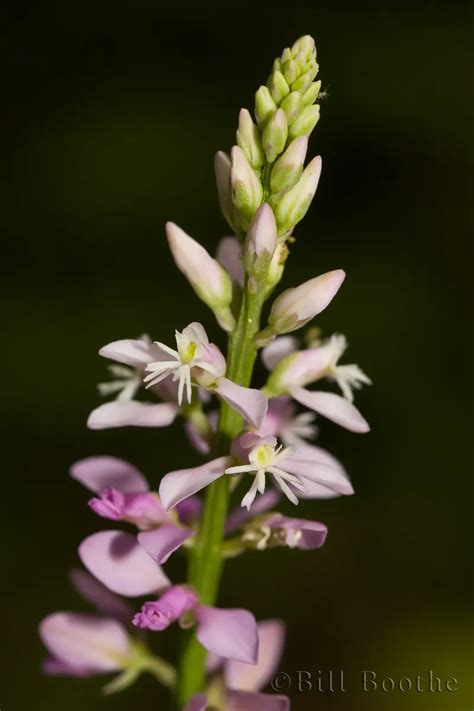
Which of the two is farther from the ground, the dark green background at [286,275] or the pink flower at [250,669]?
the dark green background at [286,275]

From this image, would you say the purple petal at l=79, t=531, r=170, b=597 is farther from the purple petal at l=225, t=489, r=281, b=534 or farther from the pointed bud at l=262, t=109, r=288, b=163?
the pointed bud at l=262, t=109, r=288, b=163

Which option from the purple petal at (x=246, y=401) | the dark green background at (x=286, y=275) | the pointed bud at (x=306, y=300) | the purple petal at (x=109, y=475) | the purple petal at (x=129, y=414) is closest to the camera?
the purple petal at (x=246, y=401)

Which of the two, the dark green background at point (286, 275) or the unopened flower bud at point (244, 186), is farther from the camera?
the dark green background at point (286, 275)

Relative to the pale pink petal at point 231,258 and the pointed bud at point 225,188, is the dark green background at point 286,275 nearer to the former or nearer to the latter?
the pale pink petal at point 231,258

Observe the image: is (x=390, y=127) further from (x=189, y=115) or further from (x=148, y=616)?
(x=148, y=616)

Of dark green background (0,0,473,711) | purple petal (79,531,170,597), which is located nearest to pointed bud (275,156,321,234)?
purple petal (79,531,170,597)

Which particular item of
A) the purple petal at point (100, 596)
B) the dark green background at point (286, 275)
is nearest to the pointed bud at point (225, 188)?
the purple petal at point (100, 596)

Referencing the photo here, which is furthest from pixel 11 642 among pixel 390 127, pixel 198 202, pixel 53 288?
pixel 390 127

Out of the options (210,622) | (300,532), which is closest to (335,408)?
(300,532)

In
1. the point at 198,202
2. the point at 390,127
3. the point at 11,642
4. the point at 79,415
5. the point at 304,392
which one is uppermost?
the point at 390,127
